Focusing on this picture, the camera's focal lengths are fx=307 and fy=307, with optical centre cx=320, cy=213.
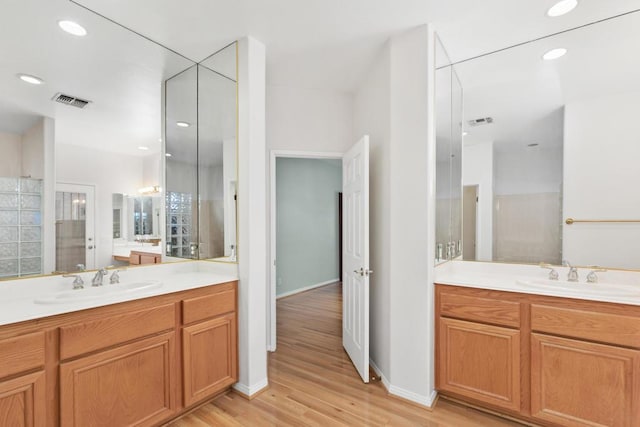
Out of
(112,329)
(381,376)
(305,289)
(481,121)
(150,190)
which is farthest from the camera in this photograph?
(305,289)

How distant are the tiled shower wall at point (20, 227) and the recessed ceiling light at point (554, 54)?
11.5 feet

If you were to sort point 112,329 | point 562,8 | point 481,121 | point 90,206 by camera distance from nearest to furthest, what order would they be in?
point 112,329 → point 562,8 → point 90,206 → point 481,121

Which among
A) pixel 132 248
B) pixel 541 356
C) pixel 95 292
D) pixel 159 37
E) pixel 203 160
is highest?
pixel 159 37

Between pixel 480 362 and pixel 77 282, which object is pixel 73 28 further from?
pixel 480 362

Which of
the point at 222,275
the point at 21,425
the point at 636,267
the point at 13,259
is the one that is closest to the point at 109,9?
the point at 13,259

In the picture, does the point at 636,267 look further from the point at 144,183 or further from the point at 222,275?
the point at 144,183

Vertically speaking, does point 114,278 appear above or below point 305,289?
above

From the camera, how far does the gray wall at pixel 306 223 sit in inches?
203

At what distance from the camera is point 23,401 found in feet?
4.48

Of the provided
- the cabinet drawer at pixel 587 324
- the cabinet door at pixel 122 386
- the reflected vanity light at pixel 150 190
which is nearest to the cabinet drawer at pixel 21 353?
the cabinet door at pixel 122 386

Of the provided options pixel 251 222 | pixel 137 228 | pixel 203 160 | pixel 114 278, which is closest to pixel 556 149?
pixel 251 222

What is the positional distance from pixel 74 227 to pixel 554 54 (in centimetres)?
350

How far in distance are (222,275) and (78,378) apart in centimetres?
102

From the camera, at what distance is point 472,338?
2.05 metres
